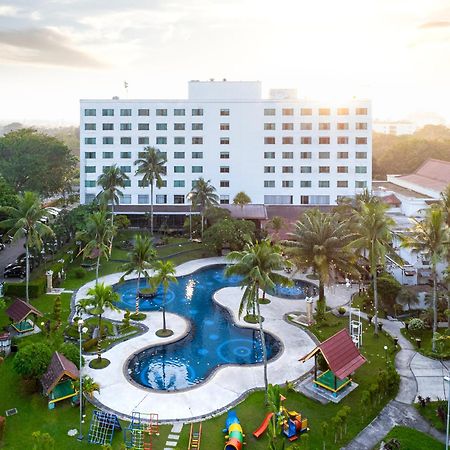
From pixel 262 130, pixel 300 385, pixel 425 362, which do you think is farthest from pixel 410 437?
pixel 262 130

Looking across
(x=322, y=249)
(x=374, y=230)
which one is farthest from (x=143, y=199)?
(x=374, y=230)

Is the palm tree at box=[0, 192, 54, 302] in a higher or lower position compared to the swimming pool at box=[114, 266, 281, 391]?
higher

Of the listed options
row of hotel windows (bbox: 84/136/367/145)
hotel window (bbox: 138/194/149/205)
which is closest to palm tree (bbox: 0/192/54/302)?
hotel window (bbox: 138/194/149/205)

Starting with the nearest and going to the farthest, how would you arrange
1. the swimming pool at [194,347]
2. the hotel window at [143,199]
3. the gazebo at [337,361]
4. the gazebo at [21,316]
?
the gazebo at [337,361]
the swimming pool at [194,347]
the gazebo at [21,316]
the hotel window at [143,199]

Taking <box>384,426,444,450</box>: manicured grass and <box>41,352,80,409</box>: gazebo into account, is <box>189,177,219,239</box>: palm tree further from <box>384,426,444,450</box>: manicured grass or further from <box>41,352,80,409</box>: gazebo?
<box>384,426,444,450</box>: manicured grass

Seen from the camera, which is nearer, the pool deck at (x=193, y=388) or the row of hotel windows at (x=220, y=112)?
the pool deck at (x=193, y=388)

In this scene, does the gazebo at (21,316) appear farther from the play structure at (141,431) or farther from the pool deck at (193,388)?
the play structure at (141,431)

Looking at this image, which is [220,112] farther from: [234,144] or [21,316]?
[21,316]

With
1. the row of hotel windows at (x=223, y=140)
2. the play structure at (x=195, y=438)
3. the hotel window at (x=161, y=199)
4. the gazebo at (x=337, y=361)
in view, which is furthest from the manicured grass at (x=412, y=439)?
the hotel window at (x=161, y=199)
